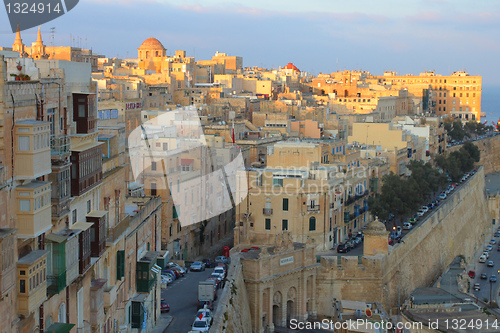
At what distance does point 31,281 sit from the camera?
1198cm

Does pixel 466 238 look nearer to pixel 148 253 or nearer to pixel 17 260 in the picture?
pixel 148 253

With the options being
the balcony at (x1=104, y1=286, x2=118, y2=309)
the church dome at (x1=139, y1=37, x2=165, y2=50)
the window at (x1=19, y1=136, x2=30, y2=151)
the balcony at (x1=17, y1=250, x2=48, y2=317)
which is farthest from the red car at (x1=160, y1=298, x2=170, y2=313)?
the church dome at (x1=139, y1=37, x2=165, y2=50)

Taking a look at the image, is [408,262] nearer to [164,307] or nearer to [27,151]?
[164,307]

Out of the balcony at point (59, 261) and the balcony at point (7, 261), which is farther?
the balcony at point (59, 261)

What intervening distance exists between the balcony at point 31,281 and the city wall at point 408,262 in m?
18.7

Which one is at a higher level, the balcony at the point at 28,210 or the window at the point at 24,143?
the window at the point at 24,143

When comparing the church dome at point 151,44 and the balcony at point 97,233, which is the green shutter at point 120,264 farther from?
the church dome at point 151,44

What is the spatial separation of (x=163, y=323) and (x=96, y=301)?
Answer: 5817mm

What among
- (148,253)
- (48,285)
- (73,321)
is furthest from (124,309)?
(48,285)

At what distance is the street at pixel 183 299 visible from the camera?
70.2 ft

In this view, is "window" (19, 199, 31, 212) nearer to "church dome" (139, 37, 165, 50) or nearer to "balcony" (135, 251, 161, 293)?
"balcony" (135, 251, 161, 293)

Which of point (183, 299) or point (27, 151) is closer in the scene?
point (27, 151)

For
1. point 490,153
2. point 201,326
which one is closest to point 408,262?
point 201,326

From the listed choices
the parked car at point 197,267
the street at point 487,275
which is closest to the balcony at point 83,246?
the parked car at point 197,267
